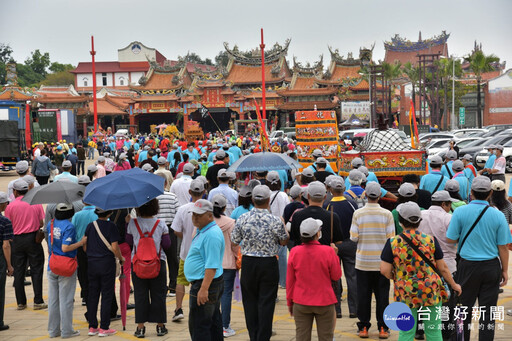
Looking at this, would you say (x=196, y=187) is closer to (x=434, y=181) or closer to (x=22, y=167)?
(x=434, y=181)

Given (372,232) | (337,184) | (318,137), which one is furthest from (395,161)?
(372,232)

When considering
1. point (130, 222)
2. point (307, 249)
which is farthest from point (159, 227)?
point (307, 249)

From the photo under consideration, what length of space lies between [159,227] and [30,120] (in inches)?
1228

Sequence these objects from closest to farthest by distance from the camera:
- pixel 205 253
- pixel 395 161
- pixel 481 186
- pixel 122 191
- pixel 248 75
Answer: pixel 205 253 → pixel 481 186 → pixel 122 191 → pixel 395 161 → pixel 248 75

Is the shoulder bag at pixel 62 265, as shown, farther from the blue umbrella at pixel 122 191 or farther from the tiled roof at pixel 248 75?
the tiled roof at pixel 248 75

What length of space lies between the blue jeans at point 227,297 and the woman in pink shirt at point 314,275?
5.43 feet

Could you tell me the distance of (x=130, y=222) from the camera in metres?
6.75

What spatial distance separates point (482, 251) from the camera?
577 centimetres

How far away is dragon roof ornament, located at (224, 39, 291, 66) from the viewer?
6022 centimetres

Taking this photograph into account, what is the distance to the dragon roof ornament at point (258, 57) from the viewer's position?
198 ft

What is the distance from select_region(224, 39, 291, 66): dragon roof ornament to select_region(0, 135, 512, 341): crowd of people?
173 ft

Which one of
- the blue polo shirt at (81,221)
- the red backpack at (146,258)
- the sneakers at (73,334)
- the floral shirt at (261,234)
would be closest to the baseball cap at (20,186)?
the blue polo shirt at (81,221)

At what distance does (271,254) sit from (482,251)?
6.36ft

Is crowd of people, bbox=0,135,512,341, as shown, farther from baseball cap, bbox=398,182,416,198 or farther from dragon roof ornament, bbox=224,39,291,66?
dragon roof ornament, bbox=224,39,291,66
